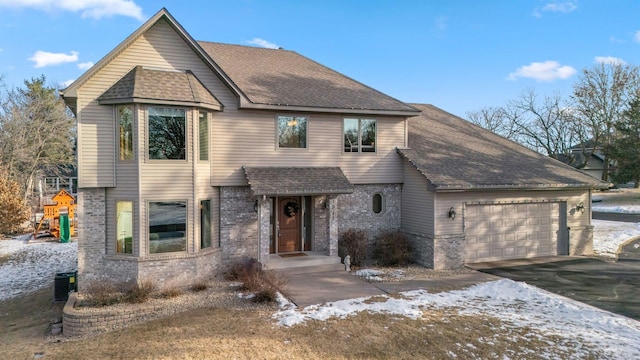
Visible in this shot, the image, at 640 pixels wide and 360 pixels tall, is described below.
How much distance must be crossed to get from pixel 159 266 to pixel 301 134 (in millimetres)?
6347

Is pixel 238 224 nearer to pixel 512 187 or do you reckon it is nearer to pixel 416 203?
pixel 416 203

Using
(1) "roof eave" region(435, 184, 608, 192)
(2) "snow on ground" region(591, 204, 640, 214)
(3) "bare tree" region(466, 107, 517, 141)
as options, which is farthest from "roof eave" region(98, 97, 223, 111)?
(3) "bare tree" region(466, 107, 517, 141)

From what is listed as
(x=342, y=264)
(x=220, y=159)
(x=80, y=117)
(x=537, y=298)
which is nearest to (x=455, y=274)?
(x=537, y=298)

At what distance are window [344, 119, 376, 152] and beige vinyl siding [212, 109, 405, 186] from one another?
0.21m

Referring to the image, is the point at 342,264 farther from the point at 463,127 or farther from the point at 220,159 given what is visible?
the point at 463,127

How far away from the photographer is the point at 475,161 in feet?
52.8

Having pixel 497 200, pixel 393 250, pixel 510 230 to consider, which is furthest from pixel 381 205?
pixel 510 230

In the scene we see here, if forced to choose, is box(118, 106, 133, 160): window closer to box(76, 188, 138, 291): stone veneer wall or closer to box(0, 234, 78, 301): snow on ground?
box(76, 188, 138, 291): stone veneer wall

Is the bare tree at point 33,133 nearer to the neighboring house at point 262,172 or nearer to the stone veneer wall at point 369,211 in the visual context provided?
the neighboring house at point 262,172

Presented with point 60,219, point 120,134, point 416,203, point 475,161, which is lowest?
point 60,219

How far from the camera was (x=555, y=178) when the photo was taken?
52.5 feet

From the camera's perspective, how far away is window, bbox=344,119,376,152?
1483 cm

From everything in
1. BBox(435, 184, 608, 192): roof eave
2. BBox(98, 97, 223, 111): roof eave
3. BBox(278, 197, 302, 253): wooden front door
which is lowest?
BBox(278, 197, 302, 253): wooden front door

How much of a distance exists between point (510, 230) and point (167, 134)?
12.9 m
